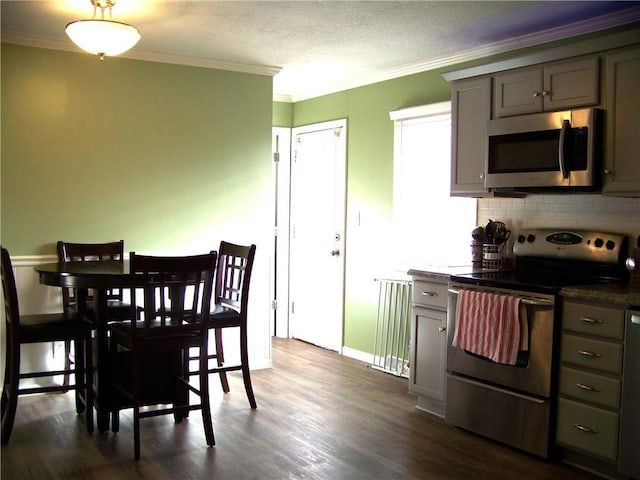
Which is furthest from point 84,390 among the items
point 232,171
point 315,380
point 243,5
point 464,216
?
point 464,216

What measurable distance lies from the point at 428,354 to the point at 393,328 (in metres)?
1.00

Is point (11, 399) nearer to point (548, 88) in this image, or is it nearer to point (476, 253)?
point (476, 253)

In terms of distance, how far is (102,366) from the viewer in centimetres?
352

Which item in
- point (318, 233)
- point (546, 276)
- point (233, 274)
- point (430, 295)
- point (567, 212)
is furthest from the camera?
point (318, 233)

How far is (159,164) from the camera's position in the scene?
464 centimetres

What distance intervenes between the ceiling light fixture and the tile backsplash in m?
2.44

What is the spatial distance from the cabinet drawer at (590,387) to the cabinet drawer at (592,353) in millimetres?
43

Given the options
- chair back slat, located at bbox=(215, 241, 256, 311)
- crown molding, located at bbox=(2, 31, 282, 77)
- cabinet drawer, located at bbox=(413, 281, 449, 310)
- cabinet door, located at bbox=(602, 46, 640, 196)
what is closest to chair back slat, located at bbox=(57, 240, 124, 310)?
chair back slat, located at bbox=(215, 241, 256, 311)

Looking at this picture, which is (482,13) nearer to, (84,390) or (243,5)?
(243,5)

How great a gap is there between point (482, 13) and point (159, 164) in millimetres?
2411

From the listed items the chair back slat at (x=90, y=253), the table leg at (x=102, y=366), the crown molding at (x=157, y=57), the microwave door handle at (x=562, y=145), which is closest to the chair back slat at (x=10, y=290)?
the table leg at (x=102, y=366)

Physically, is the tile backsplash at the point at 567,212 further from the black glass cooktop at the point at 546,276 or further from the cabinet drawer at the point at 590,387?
the cabinet drawer at the point at 590,387

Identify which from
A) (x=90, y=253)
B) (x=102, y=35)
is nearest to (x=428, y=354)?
(x=90, y=253)

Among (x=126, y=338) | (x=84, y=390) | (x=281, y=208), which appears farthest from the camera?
(x=281, y=208)
